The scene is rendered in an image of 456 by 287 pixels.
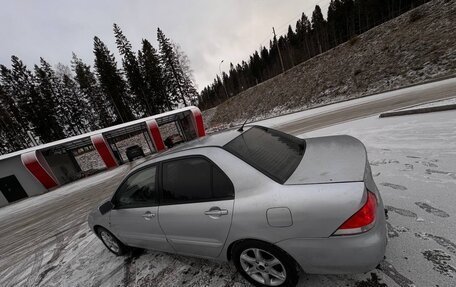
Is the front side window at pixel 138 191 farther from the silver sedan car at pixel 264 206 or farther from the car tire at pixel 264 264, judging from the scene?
the car tire at pixel 264 264

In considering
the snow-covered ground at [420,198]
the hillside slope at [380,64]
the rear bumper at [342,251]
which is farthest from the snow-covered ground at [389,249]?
the hillside slope at [380,64]

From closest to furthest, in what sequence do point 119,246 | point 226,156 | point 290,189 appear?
point 290,189
point 226,156
point 119,246

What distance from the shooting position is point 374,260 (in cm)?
169

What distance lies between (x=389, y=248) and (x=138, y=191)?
3.25m

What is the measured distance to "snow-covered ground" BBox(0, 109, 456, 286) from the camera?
2.09 meters

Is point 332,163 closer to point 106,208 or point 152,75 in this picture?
point 106,208

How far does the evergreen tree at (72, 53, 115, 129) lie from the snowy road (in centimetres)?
3766

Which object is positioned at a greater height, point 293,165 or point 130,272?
point 293,165

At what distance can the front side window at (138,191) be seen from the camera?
282cm

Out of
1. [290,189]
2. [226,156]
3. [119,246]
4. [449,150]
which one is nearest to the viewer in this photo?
[290,189]

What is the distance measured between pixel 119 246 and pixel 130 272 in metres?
0.55

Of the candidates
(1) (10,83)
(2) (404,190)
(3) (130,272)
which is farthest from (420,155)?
(1) (10,83)

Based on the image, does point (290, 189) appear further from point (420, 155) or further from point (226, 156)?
point (420, 155)

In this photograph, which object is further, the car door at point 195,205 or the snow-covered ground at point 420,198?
the car door at point 195,205
